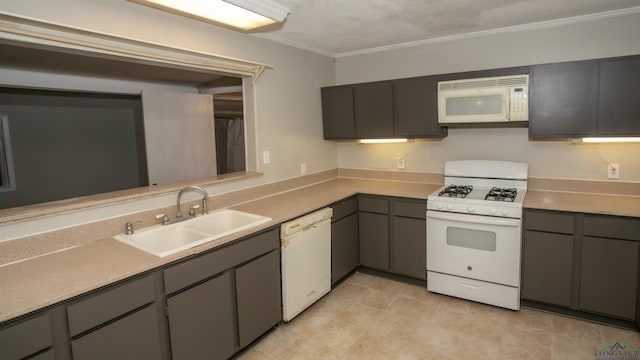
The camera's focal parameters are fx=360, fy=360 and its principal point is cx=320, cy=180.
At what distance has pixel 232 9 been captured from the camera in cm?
213

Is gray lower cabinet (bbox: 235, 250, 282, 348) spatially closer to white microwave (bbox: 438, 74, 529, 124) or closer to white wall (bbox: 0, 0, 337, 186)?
white wall (bbox: 0, 0, 337, 186)

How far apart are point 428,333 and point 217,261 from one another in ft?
5.41

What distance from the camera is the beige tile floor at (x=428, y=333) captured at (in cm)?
244

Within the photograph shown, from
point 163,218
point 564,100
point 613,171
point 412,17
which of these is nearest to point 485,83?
point 564,100

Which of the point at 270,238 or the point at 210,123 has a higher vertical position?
the point at 210,123

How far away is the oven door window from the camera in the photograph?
291 centimetres

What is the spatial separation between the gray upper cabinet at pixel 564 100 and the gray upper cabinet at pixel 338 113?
167cm

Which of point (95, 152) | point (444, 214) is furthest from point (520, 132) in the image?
point (95, 152)

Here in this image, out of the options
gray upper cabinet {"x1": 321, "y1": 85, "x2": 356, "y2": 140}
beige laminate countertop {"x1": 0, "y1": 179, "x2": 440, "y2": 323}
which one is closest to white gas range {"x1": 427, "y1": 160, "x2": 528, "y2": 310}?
gray upper cabinet {"x1": 321, "y1": 85, "x2": 356, "y2": 140}

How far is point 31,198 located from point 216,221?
9.83 feet

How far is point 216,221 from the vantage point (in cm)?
271

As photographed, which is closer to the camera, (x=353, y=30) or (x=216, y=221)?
(x=216, y=221)

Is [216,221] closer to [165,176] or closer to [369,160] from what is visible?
[165,176]

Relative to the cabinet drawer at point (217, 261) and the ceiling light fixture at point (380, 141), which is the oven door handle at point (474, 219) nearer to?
the ceiling light fixture at point (380, 141)
